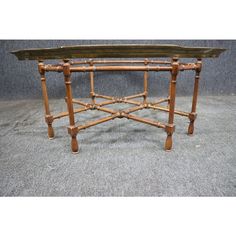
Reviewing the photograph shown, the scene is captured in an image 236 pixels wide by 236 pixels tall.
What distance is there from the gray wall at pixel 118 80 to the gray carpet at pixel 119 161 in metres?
0.67

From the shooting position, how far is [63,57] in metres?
0.84

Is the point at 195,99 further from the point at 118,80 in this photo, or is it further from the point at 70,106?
the point at 118,80

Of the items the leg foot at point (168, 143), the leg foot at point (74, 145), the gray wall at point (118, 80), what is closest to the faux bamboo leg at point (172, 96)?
the leg foot at point (168, 143)

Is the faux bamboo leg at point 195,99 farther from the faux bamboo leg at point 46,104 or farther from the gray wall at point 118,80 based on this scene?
the gray wall at point 118,80

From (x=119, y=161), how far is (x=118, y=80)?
122cm

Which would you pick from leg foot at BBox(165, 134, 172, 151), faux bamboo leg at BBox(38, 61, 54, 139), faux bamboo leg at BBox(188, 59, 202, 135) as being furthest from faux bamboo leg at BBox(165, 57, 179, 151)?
faux bamboo leg at BBox(38, 61, 54, 139)

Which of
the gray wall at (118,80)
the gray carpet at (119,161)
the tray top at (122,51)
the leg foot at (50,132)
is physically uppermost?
the tray top at (122,51)

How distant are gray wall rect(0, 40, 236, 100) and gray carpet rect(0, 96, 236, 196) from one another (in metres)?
0.67

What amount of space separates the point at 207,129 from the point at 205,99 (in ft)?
2.57

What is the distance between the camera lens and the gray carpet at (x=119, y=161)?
0.77 meters

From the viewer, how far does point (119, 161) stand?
93 centimetres

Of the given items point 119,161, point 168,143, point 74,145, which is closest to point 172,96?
point 168,143

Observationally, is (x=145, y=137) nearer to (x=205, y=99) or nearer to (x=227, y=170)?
(x=227, y=170)

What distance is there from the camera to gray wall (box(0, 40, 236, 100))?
1.96 m
